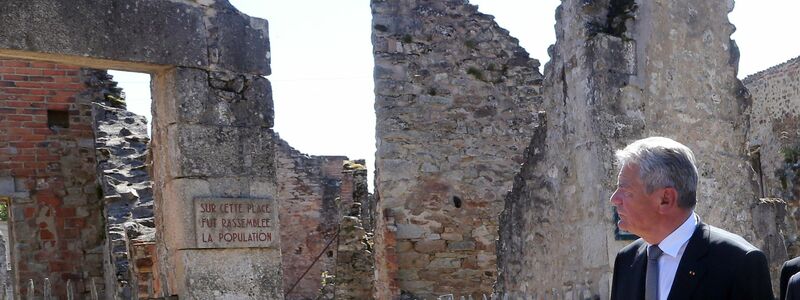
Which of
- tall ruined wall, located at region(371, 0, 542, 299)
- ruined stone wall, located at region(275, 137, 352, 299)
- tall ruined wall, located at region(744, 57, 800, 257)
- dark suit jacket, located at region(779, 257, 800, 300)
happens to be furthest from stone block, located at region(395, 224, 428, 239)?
tall ruined wall, located at region(744, 57, 800, 257)

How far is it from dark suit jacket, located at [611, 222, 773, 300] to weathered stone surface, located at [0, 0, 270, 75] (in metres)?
4.48

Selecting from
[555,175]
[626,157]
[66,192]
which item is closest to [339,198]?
[66,192]

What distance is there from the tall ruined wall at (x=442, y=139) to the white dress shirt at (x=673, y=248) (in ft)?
25.2

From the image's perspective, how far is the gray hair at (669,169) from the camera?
3.40 meters

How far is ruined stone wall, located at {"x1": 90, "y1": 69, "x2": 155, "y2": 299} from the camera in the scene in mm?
10297

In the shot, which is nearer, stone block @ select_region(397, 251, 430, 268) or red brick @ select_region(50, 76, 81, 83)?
stone block @ select_region(397, 251, 430, 268)

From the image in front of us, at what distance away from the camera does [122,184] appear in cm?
1112

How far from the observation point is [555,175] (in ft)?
24.0

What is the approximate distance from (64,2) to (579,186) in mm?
3579

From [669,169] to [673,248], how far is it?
27 cm

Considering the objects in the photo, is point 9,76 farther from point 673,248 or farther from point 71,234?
point 673,248

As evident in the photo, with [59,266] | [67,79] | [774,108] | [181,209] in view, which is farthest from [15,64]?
[774,108]

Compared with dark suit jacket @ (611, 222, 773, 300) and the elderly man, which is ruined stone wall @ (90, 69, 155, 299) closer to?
the elderly man

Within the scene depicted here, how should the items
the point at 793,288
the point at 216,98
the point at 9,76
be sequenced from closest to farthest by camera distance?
the point at 793,288
the point at 216,98
the point at 9,76
